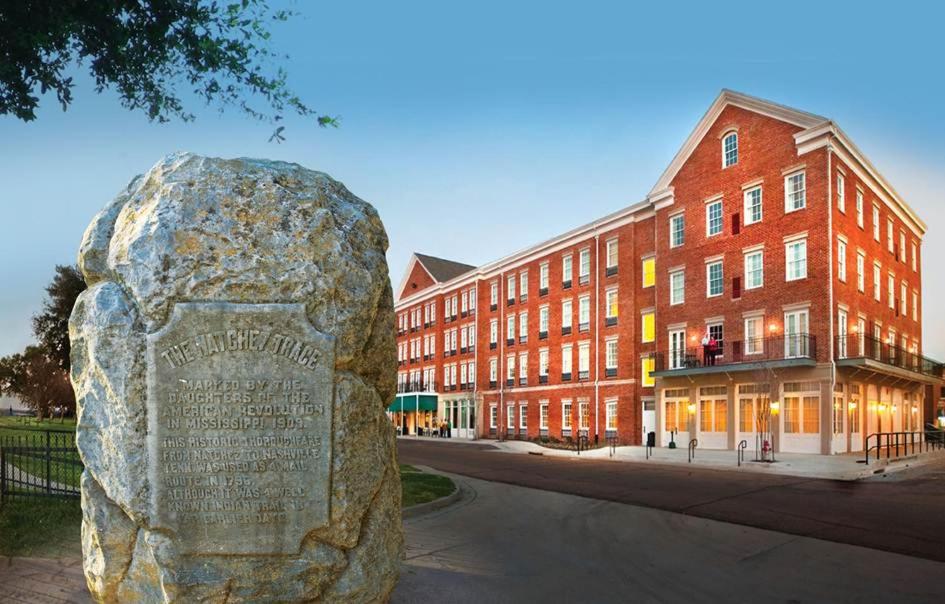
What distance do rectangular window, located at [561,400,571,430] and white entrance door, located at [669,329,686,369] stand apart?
10.2 m

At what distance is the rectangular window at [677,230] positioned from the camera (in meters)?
39.5

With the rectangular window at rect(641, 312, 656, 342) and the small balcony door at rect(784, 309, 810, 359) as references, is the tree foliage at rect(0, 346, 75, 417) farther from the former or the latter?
the small balcony door at rect(784, 309, 810, 359)

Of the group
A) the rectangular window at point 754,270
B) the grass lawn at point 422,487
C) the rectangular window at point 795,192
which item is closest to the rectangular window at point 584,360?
the rectangular window at point 754,270

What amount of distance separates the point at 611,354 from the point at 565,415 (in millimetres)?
6213

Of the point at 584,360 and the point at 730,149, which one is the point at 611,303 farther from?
the point at 730,149

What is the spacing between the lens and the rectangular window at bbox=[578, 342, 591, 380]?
46.0 m

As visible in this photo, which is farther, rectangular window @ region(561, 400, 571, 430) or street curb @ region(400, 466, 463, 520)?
rectangular window @ region(561, 400, 571, 430)

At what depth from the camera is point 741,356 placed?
35.5 m

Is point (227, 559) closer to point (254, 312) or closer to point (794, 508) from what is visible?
point (254, 312)

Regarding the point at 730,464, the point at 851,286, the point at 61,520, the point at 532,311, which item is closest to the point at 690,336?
the point at 851,286

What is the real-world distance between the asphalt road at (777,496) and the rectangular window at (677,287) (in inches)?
577

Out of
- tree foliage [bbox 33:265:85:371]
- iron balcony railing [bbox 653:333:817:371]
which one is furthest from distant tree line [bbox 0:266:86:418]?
iron balcony railing [bbox 653:333:817:371]

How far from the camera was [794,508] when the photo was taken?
1492 centimetres

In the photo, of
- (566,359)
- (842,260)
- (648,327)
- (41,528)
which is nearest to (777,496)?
(41,528)
